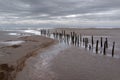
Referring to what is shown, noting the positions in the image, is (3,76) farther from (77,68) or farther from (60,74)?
(77,68)

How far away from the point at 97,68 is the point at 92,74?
1.76m

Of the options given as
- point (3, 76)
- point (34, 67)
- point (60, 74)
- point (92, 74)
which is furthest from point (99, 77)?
point (3, 76)

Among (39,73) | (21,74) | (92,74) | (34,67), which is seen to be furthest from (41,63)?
(92,74)

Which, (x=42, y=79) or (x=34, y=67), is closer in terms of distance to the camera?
(x=42, y=79)

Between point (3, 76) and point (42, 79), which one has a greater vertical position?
point (3, 76)

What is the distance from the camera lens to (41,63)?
1373 centimetres

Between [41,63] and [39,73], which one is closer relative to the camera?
[39,73]

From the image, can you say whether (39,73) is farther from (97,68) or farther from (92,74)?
(97,68)

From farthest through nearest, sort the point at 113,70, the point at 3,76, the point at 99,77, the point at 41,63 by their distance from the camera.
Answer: the point at 41,63 < the point at 113,70 < the point at 99,77 < the point at 3,76

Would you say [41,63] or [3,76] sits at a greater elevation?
[3,76]

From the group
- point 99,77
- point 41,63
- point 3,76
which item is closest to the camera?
point 3,76

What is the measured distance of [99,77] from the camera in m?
10.7

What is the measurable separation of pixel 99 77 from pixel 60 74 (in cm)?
265

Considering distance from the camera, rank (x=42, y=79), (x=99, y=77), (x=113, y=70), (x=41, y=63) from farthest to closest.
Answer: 1. (x=41, y=63)
2. (x=113, y=70)
3. (x=99, y=77)
4. (x=42, y=79)
